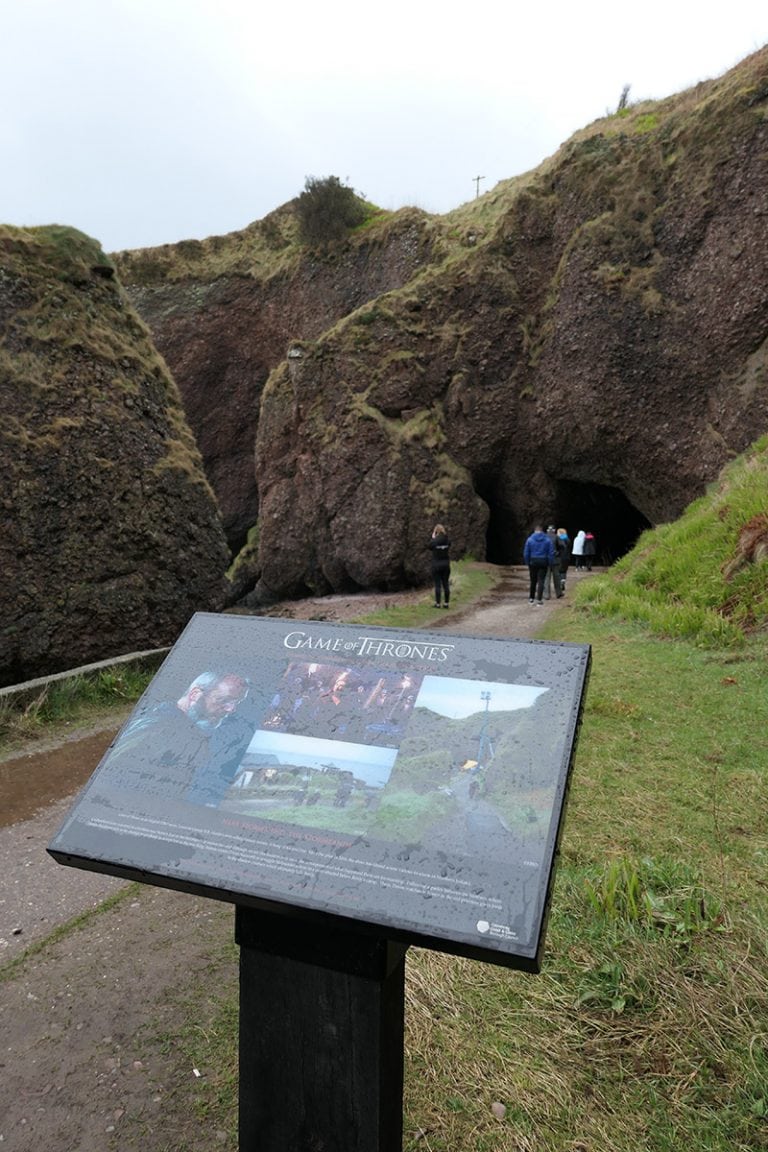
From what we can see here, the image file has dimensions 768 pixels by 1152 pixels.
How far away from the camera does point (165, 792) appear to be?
1.95 metres

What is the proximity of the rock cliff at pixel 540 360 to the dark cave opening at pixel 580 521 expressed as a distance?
0.24 ft

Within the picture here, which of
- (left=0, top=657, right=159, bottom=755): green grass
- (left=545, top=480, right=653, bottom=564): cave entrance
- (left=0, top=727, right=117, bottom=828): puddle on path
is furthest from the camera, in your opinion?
(left=545, top=480, right=653, bottom=564): cave entrance

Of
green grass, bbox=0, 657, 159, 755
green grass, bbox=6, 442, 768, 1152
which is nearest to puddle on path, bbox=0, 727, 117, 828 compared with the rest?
green grass, bbox=0, 657, 159, 755

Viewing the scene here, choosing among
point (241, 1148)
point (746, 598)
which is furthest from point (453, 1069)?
point (746, 598)

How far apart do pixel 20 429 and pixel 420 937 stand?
7054 mm

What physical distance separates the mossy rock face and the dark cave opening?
48.0 ft

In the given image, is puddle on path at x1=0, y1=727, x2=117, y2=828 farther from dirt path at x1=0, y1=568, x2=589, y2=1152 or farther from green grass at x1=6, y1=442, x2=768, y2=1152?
green grass at x1=6, y1=442, x2=768, y2=1152

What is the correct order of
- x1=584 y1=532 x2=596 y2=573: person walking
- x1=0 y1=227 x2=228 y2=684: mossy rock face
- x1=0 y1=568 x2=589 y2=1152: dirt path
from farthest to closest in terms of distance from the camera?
x1=584 y1=532 x2=596 y2=573: person walking < x1=0 y1=227 x2=228 y2=684: mossy rock face < x1=0 y1=568 x2=589 y2=1152: dirt path

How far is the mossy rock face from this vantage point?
22.8 ft

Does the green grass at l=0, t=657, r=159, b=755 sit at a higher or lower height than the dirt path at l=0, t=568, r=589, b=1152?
lower

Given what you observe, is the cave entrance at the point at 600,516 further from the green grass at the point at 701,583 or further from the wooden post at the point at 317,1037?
the wooden post at the point at 317,1037

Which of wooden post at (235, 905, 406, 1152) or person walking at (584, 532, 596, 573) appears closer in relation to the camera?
wooden post at (235, 905, 406, 1152)

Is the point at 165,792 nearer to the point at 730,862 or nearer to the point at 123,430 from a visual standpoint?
the point at 730,862

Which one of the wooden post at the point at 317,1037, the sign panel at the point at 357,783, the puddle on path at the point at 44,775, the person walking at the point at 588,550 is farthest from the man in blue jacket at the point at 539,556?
the wooden post at the point at 317,1037
